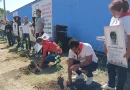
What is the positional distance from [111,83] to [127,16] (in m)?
1.28

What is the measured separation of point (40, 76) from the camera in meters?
5.02

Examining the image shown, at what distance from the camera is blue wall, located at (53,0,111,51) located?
6.73m

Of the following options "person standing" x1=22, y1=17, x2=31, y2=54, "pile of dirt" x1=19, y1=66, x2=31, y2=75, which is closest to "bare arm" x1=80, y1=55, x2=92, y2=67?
"pile of dirt" x1=19, y1=66, x2=31, y2=75

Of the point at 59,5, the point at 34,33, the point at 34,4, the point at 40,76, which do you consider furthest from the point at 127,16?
the point at 34,4

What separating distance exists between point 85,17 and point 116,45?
4779mm

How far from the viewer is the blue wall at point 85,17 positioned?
22.1 ft

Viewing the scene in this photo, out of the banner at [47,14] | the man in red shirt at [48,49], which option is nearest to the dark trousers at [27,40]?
the banner at [47,14]

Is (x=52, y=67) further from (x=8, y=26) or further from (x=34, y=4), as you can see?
(x=34, y=4)

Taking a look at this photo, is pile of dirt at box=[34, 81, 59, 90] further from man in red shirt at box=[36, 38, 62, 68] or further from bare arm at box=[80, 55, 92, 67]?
man in red shirt at box=[36, 38, 62, 68]

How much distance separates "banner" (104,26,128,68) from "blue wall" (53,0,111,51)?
3465 millimetres

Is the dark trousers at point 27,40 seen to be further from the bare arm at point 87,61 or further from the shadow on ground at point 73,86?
the bare arm at point 87,61

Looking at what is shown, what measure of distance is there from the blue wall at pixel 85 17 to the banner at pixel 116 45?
3465 millimetres

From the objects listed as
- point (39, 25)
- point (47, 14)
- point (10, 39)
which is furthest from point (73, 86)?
point (10, 39)

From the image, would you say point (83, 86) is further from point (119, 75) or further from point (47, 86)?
point (119, 75)
